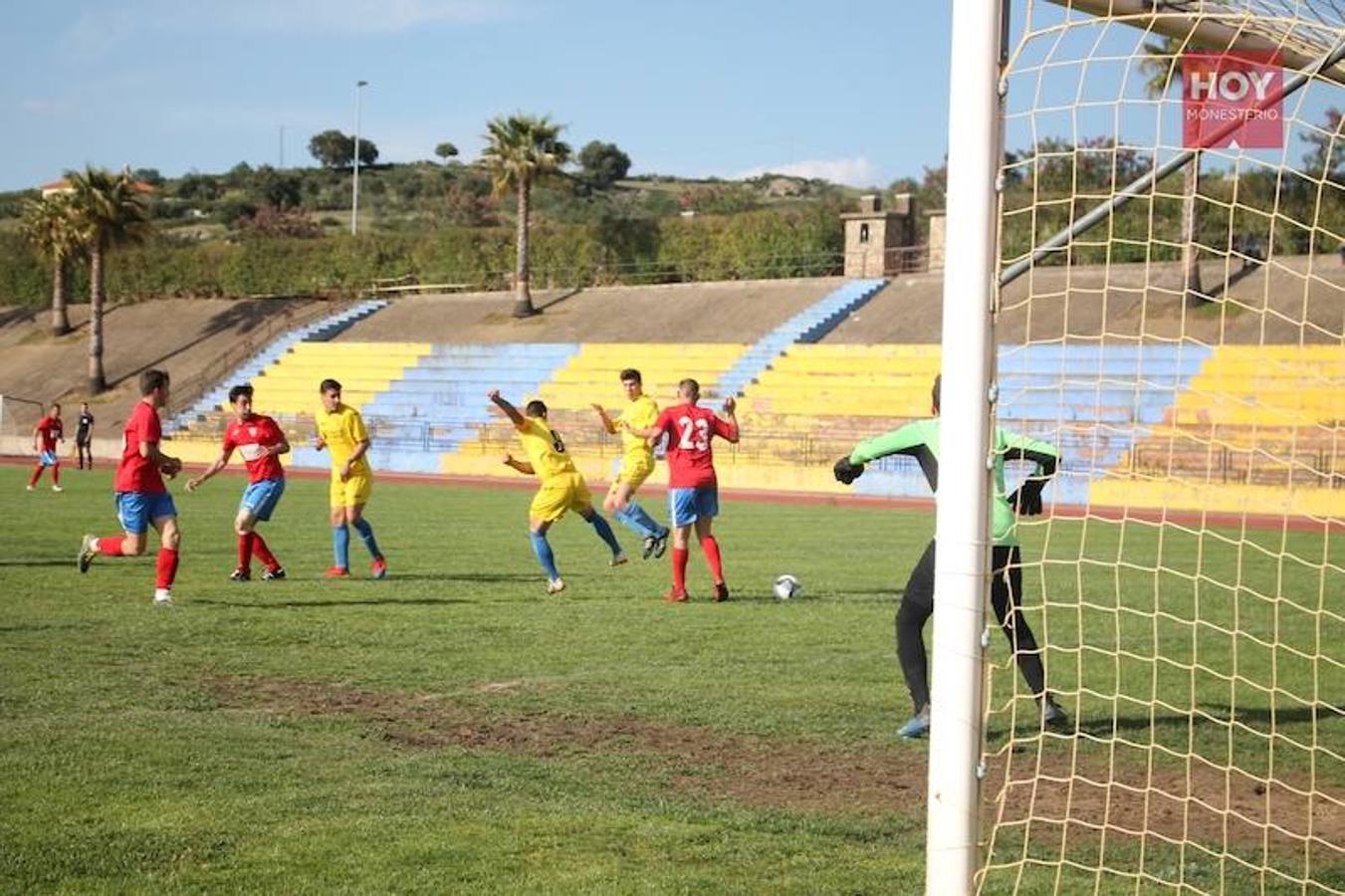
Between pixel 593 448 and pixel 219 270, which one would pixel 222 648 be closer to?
pixel 593 448

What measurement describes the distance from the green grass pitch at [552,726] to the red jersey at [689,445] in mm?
1120

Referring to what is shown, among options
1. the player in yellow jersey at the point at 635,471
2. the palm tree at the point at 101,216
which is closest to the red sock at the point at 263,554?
the player in yellow jersey at the point at 635,471

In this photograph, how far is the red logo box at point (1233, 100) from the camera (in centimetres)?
605

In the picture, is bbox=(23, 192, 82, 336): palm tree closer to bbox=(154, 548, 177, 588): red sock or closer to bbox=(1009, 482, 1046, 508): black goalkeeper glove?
bbox=(154, 548, 177, 588): red sock

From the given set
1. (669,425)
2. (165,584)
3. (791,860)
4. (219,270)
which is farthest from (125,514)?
(219,270)

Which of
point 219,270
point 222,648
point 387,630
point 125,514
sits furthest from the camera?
point 219,270

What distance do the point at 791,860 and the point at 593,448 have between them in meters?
32.5

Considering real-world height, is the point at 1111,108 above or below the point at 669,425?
above

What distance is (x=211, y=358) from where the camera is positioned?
54875 mm

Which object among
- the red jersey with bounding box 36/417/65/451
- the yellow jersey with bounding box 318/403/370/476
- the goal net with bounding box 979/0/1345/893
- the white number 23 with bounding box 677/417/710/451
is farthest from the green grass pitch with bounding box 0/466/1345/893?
the red jersey with bounding box 36/417/65/451

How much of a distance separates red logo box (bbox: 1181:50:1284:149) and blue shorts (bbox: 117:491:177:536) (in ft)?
29.0

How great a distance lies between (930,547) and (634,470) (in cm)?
978

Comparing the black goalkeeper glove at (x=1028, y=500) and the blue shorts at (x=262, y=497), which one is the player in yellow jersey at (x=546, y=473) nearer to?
the blue shorts at (x=262, y=497)

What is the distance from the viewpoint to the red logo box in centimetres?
605
